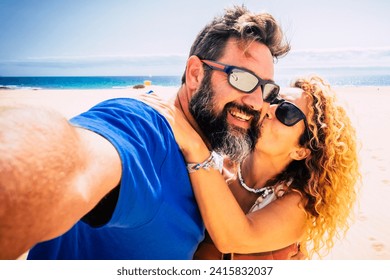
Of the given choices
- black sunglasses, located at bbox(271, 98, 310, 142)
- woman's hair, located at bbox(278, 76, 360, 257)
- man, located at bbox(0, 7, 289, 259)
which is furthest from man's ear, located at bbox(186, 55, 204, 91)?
woman's hair, located at bbox(278, 76, 360, 257)

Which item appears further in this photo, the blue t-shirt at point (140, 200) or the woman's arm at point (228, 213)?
the woman's arm at point (228, 213)

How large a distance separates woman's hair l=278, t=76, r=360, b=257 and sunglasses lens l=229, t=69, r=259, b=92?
683mm

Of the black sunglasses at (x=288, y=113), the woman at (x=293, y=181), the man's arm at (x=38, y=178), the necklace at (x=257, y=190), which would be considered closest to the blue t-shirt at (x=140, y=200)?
the man's arm at (x=38, y=178)

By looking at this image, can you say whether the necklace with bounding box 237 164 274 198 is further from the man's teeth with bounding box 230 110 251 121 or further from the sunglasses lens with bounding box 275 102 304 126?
the man's teeth with bounding box 230 110 251 121

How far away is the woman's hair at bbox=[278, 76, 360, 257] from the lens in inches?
77.8

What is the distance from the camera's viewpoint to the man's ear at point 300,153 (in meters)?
2.15

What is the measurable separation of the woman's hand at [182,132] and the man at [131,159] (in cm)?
5

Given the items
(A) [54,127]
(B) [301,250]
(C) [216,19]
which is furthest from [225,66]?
(B) [301,250]

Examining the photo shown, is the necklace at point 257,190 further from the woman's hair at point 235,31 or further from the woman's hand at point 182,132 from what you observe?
the woman's hair at point 235,31
